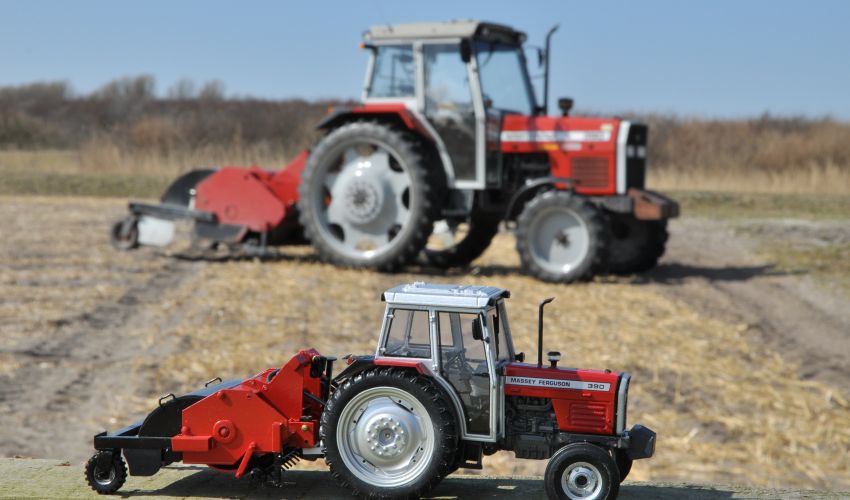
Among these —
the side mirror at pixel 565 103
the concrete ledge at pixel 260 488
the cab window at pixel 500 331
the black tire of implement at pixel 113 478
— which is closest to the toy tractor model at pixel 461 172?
the side mirror at pixel 565 103

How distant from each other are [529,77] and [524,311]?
421 centimetres

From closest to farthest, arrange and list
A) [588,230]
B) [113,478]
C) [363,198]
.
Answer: [113,478], [588,230], [363,198]

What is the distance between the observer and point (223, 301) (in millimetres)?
12172

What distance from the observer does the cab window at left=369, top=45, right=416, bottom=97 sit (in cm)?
1465

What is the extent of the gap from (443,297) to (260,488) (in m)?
1.10

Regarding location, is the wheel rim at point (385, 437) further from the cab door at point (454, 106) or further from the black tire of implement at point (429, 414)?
the cab door at point (454, 106)

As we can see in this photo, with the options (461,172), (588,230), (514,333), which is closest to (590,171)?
(588,230)

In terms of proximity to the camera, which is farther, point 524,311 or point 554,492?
point 524,311

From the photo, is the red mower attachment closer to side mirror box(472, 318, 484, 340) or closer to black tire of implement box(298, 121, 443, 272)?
side mirror box(472, 318, 484, 340)

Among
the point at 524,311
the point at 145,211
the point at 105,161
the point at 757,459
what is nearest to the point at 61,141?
the point at 105,161

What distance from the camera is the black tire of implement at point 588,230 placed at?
13641mm

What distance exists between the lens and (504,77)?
1469cm

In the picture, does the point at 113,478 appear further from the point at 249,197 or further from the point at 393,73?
the point at 249,197

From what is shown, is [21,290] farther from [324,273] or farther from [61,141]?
[61,141]
